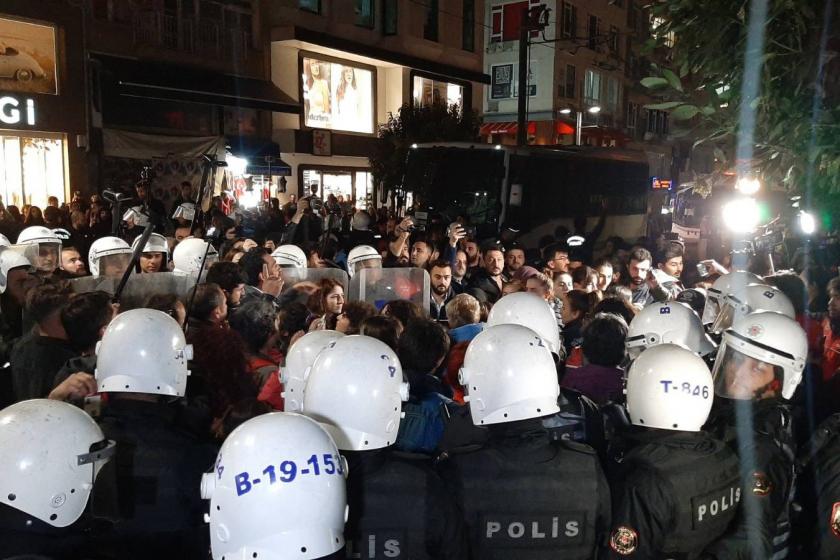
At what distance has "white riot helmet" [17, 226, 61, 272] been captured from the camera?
7.49 meters

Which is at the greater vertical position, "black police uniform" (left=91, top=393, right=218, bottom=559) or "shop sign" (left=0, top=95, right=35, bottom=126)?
"shop sign" (left=0, top=95, right=35, bottom=126)

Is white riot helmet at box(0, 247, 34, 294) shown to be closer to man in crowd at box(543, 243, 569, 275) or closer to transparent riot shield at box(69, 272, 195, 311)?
transparent riot shield at box(69, 272, 195, 311)

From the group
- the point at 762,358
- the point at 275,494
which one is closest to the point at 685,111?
the point at 762,358

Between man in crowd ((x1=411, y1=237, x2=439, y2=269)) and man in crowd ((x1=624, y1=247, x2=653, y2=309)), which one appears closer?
man in crowd ((x1=624, y1=247, x2=653, y2=309))

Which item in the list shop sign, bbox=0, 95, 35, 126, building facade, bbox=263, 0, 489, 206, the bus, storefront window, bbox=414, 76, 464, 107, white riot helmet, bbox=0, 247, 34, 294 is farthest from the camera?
storefront window, bbox=414, 76, 464, 107

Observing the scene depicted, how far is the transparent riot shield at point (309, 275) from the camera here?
736cm

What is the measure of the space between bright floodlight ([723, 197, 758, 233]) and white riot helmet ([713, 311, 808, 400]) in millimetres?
4395

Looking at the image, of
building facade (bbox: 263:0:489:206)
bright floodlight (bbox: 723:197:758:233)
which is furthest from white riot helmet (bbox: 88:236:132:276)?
building facade (bbox: 263:0:489:206)

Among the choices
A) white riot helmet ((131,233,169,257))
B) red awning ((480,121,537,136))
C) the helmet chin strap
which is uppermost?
red awning ((480,121,537,136))

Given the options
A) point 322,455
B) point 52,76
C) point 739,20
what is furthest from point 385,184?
point 322,455

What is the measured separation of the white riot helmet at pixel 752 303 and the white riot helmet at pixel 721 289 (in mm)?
176

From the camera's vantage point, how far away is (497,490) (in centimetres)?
291

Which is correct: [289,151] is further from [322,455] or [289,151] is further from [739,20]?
[322,455]

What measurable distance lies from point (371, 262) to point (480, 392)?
4561 millimetres
